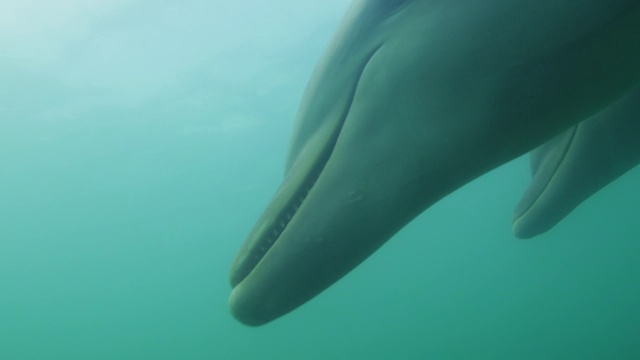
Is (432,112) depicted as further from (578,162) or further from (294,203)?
(578,162)

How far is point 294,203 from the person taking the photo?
7.44 ft

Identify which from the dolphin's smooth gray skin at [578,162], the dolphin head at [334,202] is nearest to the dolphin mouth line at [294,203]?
the dolphin head at [334,202]

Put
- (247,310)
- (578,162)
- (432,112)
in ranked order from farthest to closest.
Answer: (578,162), (247,310), (432,112)

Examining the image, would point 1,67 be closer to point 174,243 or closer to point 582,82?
point 582,82

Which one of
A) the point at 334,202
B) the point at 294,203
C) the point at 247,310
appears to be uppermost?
the point at 294,203

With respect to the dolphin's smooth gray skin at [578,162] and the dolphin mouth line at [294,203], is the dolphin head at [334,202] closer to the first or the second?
the dolphin mouth line at [294,203]

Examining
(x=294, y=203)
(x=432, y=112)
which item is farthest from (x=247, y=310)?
(x=432, y=112)

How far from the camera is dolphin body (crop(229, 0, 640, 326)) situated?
200 cm

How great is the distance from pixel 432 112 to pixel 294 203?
663 mm

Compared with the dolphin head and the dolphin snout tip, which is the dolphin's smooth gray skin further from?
the dolphin snout tip

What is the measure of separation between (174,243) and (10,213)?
587 inches

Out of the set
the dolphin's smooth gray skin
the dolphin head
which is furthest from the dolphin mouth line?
the dolphin's smooth gray skin

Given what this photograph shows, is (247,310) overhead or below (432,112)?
below

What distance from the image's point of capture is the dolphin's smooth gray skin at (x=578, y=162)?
2.92m
